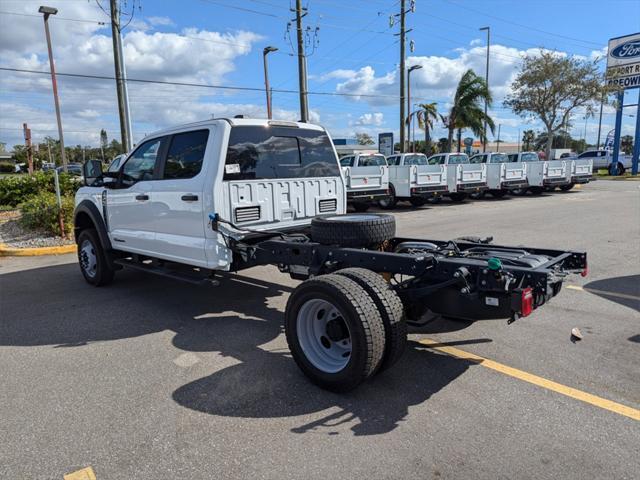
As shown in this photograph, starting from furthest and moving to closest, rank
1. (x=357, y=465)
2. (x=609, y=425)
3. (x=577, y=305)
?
(x=577, y=305), (x=609, y=425), (x=357, y=465)

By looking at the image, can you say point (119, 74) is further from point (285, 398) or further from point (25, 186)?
point (285, 398)

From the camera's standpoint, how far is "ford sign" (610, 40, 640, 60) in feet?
110

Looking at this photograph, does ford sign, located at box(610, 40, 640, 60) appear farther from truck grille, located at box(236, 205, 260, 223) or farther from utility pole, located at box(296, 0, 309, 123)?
truck grille, located at box(236, 205, 260, 223)

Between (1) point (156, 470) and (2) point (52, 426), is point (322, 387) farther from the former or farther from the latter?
(2) point (52, 426)

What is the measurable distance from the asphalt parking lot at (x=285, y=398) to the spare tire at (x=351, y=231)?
1.05 m

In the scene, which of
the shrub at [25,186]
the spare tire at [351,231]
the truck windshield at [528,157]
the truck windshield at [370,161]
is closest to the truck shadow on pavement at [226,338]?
the spare tire at [351,231]

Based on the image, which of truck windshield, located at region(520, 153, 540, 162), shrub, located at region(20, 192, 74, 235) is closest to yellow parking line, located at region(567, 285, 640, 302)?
shrub, located at region(20, 192, 74, 235)

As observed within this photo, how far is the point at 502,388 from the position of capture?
3645 millimetres

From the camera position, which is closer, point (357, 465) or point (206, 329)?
point (357, 465)

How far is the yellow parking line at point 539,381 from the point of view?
330 cm

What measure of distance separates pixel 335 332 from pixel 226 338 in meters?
1.58

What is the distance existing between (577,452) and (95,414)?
312cm

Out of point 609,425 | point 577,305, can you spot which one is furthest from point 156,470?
point 577,305

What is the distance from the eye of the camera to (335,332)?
362cm
